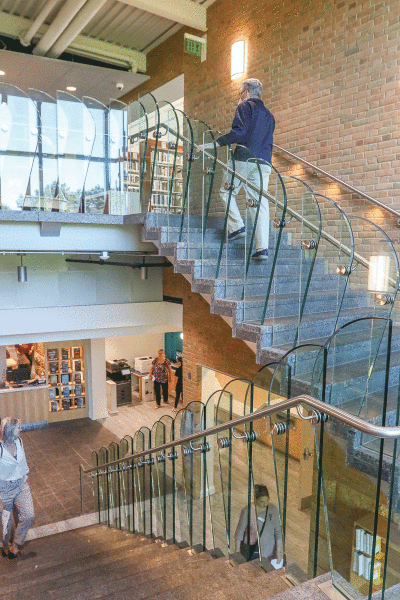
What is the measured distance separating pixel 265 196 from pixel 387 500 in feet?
9.84

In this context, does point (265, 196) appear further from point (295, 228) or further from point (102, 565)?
point (102, 565)

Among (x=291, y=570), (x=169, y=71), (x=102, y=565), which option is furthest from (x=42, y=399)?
(x=291, y=570)

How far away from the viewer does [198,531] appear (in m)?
3.97

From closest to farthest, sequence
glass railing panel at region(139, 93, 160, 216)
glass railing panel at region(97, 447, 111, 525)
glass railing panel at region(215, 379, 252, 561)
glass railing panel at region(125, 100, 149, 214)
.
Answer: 1. glass railing panel at region(215, 379, 252, 561)
2. glass railing panel at region(139, 93, 160, 216)
3. glass railing panel at region(125, 100, 149, 214)
4. glass railing panel at region(97, 447, 111, 525)

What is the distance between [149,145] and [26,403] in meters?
6.70

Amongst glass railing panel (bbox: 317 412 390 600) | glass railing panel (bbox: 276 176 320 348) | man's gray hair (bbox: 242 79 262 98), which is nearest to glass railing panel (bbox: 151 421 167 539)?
glass railing panel (bbox: 276 176 320 348)

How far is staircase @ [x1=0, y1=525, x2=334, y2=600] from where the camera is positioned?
257cm

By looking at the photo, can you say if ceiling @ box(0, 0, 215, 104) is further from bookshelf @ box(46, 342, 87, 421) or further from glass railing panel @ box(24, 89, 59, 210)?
bookshelf @ box(46, 342, 87, 421)

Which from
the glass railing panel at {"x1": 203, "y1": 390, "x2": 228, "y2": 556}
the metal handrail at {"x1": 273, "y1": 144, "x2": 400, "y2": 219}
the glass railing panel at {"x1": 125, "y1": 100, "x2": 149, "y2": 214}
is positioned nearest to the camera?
the glass railing panel at {"x1": 203, "y1": 390, "x2": 228, "y2": 556}

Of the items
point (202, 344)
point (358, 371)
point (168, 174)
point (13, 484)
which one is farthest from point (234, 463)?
point (202, 344)

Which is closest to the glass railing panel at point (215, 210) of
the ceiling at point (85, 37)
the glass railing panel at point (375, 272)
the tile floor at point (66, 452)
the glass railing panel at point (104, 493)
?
the glass railing panel at point (375, 272)

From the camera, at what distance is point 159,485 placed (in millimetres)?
4891

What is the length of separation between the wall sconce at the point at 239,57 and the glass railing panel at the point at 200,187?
295cm

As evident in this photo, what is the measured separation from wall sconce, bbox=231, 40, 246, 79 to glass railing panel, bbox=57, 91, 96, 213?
2974mm
